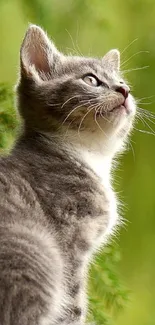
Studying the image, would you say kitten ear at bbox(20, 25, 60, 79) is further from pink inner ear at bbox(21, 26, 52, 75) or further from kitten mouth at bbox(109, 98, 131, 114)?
kitten mouth at bbox(109, 98, 131, 114)

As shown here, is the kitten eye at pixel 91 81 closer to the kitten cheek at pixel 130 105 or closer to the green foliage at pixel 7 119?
the kitten cheek at pixel 130 105

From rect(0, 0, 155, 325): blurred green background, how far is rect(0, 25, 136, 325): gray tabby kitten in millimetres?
537

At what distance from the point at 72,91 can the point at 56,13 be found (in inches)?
28.0

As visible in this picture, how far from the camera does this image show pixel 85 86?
1132 mm

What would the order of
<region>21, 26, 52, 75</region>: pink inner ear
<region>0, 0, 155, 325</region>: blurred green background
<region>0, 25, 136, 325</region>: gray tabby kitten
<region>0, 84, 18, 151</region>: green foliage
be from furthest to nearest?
<region>0, 0, 155, 325</region>: blurred green background
<region>0, 84, 18, 151</region>: green foliage
<region>21, 26, 52, 75</region>: pink inner ear
<region>0, 25, 136, 325</region>: gray tabby kitten

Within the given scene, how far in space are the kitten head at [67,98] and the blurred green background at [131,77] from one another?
56 cm

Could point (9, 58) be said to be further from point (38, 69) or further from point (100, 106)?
point (100, 106)

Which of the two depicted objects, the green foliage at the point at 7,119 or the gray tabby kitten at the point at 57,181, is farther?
the green foliage at the point at 7,119

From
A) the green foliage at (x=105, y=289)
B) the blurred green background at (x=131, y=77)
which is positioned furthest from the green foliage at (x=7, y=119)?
the blurred green background at (x=131, y=77)

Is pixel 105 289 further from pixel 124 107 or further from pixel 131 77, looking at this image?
pixel 131 77

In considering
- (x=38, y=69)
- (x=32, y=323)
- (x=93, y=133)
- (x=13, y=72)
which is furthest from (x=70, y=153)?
(x=13, y=72)

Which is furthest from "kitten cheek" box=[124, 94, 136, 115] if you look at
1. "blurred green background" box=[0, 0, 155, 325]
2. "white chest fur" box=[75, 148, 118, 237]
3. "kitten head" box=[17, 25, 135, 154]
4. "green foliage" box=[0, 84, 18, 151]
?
"blurred green background" box=[0, 0, 155, 325]

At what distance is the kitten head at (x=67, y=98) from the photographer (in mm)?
1106

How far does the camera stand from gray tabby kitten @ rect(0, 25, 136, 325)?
0.90 metres
